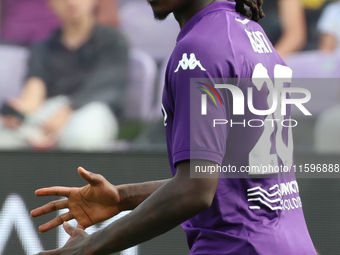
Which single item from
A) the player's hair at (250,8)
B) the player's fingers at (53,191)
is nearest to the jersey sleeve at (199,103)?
the player's hair at (250,8)

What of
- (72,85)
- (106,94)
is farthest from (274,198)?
(72,85)

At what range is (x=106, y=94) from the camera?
3.90 meters

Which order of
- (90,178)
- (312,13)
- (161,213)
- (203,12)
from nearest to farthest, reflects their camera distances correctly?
(161,213) < (203,12) < (90,178) < (312,13)

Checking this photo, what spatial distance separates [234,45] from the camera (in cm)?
142

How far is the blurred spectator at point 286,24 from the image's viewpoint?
Answer: 12.6 ft

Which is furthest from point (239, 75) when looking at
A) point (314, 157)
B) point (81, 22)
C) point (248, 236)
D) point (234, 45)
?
point (81, 22)

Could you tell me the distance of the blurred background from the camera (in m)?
3.60

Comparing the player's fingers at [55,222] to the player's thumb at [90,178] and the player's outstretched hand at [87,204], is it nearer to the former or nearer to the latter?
the player's outstretched hand at [87,204]

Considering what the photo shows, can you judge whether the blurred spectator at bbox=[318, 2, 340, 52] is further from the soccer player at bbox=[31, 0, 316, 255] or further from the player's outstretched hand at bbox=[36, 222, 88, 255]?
the player's outstretched hand at bbox=[36, 222, 88, 255]

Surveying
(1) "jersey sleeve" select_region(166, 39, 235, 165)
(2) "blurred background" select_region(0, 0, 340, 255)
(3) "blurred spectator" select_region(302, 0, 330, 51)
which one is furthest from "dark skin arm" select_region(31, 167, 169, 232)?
(3) "blurred spectator" select_region(302, 0, 330, 51)

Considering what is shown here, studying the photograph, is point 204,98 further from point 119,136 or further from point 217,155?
point 119,136

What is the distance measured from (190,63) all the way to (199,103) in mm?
115

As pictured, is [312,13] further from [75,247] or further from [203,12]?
[75,247]

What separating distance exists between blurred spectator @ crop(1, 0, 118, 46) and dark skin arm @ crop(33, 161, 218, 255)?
2802mm
